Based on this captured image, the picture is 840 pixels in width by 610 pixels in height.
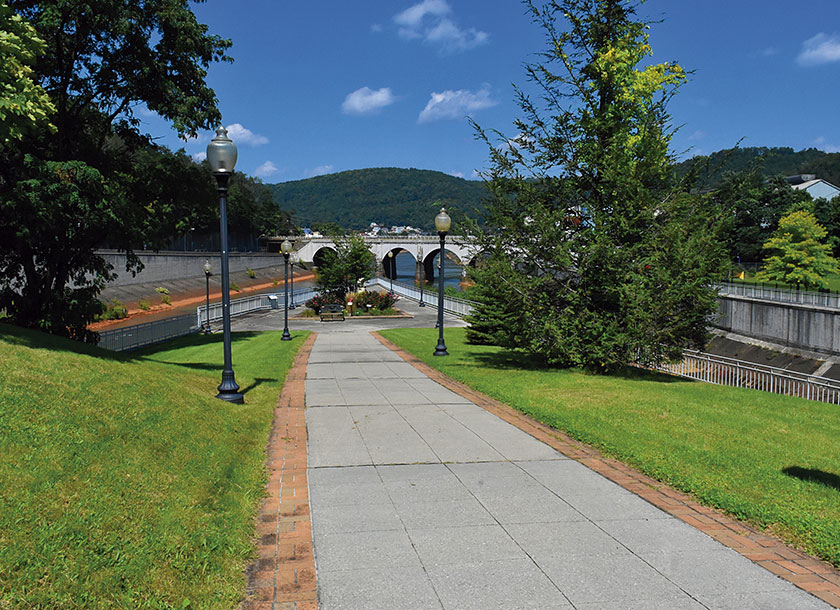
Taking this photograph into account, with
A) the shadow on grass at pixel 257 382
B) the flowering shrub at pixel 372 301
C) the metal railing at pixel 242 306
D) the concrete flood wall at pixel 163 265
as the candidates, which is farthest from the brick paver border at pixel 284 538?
the concrete flood wall at pixel 163 265

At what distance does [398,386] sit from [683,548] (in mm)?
8816

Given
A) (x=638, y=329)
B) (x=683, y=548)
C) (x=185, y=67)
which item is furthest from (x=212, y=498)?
(x=185, y=67)

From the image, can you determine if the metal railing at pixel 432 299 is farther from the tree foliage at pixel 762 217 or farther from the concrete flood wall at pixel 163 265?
the tree foliage at pixel 762 217

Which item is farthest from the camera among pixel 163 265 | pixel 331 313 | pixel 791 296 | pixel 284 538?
pixel 163 265

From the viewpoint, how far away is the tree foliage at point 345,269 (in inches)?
1896

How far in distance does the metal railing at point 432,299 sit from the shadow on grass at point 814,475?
19233 millimetres

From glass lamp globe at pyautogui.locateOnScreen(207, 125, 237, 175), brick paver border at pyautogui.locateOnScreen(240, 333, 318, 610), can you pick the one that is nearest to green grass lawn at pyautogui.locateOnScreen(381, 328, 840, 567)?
brick paver border at pyautogui.locateOnScreen(240, 333, 318, 610)

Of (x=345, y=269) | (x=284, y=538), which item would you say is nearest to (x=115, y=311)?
(x=345, y=269)

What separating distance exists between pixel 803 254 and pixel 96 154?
56832 mm

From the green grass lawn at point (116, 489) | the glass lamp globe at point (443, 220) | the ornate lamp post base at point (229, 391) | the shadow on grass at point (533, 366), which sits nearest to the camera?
the green grass lawn at point (116, 489)

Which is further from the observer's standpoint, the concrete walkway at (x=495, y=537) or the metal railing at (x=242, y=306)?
the metal railing at (x=242, y=306)

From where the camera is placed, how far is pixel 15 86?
1033 cm

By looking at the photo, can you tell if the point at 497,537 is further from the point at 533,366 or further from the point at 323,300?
the point at 323,300

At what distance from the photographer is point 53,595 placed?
3.79 m
